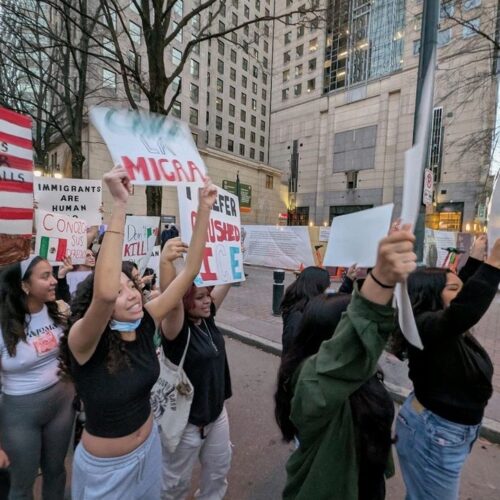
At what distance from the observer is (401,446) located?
1949 millimetres

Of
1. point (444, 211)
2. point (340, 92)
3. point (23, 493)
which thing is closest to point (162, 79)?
point (23, 493)

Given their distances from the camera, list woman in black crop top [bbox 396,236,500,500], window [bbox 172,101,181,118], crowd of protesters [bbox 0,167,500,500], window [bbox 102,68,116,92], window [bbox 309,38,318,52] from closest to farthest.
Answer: crowd of protesters [bbox 0,167,500,500] < woman in black crop top [bbox 396,236,500,500] < window [bbox 102,68,116,92] < window [bbox 172,101,181,118] < window [bbox 309,38,318,52]

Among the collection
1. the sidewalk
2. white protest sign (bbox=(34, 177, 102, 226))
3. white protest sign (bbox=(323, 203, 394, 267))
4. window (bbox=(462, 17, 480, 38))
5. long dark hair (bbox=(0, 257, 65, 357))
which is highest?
window (bbox=(462, 17, 480, 38))

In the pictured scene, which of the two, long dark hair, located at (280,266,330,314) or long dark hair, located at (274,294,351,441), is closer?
long dark hair, located at (274,294,351,441)

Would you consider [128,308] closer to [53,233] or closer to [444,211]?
[53,233]

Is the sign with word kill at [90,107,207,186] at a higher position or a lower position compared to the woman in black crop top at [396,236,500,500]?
higher

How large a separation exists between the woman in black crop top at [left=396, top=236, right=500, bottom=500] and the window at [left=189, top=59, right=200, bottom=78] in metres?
40.5

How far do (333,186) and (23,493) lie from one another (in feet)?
123

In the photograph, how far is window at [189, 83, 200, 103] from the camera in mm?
36812

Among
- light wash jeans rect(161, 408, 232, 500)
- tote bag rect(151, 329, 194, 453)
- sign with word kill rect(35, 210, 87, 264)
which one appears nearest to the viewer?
tote bag rect(151, 329, 194, 453)

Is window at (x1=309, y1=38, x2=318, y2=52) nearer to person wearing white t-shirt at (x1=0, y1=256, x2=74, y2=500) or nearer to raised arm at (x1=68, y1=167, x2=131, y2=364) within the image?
person wearing white t-shirt at (x1=0, y1=256, x2=74, y2=500)

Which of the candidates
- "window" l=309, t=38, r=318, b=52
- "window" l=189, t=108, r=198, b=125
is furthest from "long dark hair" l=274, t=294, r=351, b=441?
"window" l=309, t=38, r=318, b=52

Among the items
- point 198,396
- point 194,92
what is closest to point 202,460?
point 198,396

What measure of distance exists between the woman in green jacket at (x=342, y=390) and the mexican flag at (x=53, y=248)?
296cm
